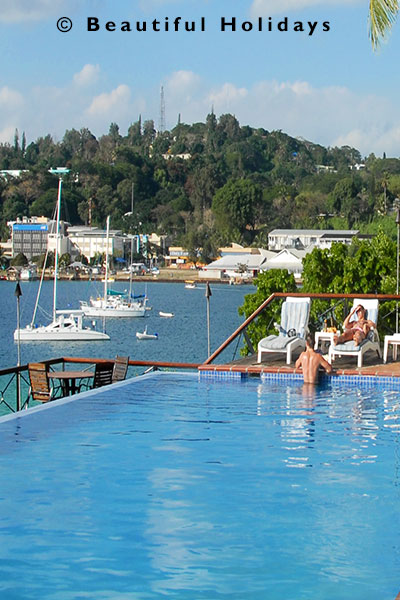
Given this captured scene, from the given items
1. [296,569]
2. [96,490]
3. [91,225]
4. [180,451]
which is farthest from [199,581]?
[91,225]

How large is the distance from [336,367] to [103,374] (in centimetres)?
345

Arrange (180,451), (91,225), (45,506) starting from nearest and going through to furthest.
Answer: (45,506) < (180,451) < (91,225)

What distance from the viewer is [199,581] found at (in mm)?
5852

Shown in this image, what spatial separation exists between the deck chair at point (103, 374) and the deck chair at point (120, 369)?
8cm

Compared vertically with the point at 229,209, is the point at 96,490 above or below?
below

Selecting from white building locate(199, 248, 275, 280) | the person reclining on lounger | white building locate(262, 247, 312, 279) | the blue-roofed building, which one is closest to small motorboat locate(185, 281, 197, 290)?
white building locate(199, 248, 275, 280)

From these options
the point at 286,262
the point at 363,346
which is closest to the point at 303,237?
the point at 286,262

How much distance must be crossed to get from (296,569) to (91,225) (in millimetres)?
169765

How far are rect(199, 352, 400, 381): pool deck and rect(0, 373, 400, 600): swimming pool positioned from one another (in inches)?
55.5

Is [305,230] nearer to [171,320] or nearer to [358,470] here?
[171,320]

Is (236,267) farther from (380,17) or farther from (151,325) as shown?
(380,17)

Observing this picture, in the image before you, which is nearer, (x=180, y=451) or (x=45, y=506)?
(x=45, y=506)

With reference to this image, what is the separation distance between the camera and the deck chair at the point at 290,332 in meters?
14.6

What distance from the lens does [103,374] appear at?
44.1 feet
